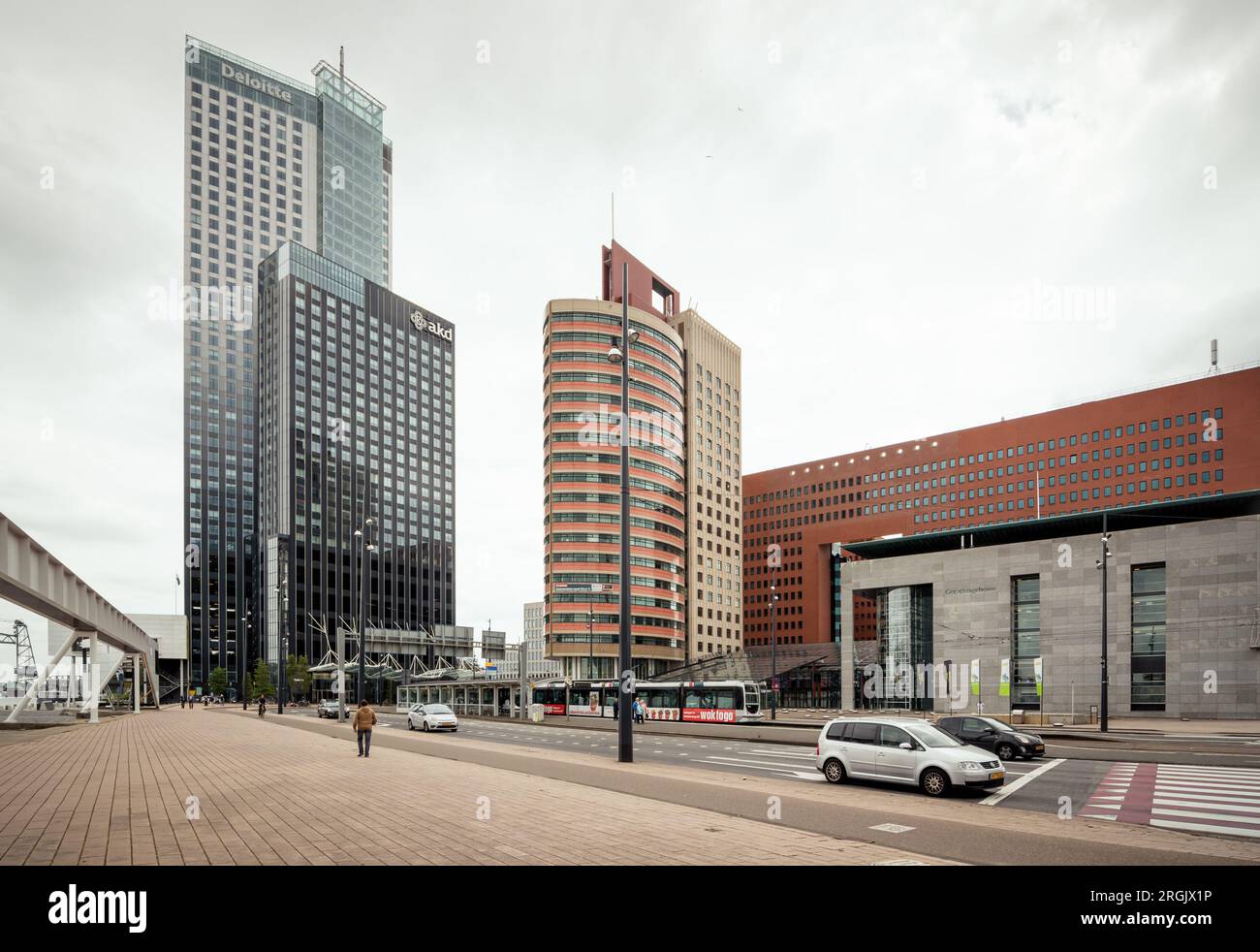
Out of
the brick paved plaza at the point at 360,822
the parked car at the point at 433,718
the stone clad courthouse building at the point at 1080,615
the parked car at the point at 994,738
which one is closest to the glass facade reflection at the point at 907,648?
the stone clad courthouse building at the point at 1080,615

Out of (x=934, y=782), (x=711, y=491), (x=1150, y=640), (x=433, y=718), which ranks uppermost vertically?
(x=711, y=491)

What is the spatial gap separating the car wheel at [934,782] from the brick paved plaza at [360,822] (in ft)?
21.2

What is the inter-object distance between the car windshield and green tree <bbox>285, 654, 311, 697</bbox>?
10628 centimetres

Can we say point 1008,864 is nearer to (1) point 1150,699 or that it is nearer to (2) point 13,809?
(2) point 13,809

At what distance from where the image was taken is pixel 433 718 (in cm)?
3825

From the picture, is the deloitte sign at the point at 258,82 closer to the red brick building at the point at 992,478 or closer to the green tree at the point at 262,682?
the green tree at the point at 262,682

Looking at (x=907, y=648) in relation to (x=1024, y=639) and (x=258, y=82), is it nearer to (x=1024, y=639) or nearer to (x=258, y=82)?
(x=1024, y=639)

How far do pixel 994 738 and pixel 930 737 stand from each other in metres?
9.55

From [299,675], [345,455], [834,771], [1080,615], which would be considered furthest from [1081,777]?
[345,455]

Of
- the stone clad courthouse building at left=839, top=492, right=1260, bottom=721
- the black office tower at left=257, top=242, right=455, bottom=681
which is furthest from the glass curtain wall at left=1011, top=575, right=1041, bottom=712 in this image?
the black office tower at left=257, top=242, right=455, bottom=681

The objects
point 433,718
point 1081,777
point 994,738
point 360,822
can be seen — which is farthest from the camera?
point 433,718

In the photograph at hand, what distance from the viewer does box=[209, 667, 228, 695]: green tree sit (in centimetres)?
13000

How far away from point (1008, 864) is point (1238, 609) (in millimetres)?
56068

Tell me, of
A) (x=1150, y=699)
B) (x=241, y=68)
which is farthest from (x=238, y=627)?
(x=1150, y=699)
